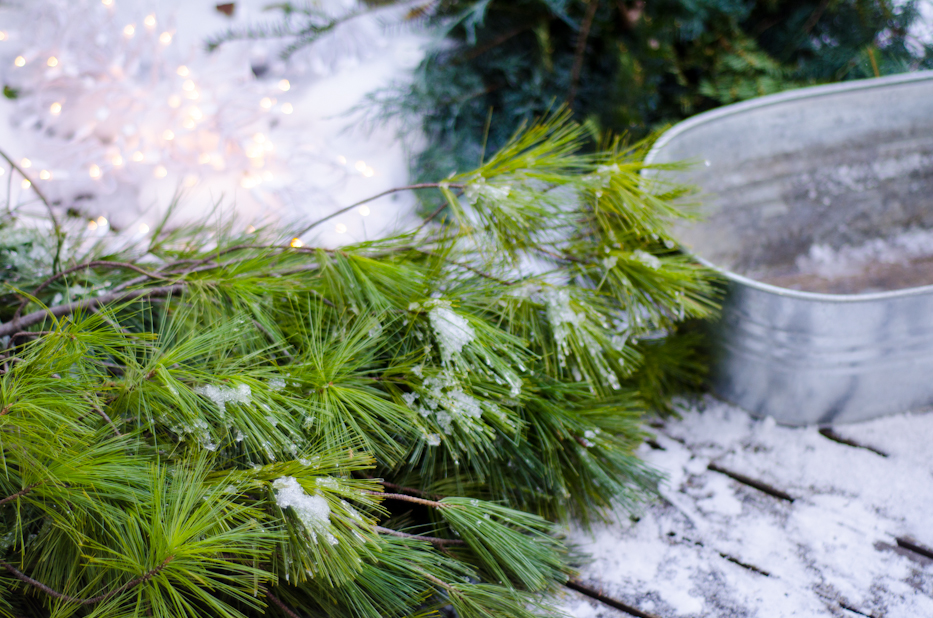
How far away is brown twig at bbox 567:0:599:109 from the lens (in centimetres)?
123

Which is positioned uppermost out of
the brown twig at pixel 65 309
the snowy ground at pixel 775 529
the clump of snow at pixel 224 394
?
the brown twig at pixel 65 309

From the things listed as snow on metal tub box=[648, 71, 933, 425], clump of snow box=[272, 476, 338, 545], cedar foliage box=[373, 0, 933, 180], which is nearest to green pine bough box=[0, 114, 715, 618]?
clump of snow box=[272, 476, 338, 545]

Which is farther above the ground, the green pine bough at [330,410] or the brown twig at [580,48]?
the brown twig at [580,48]

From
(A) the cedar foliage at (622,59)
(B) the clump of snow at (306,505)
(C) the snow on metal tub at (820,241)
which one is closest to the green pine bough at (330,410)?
(B) the clump of snow at (306,505)

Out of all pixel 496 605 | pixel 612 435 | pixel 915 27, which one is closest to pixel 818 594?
pixel 612 435

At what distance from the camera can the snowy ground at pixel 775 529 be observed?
0.72 metres

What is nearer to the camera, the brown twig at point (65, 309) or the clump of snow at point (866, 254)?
the brown twig at point (65, 309)

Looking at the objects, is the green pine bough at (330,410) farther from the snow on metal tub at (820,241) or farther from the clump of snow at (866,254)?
the clump of snow at (866,254)

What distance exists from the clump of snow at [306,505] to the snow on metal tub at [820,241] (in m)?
0.58

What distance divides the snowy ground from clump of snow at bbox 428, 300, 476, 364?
33 cm

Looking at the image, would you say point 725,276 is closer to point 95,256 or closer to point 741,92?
point 741,92

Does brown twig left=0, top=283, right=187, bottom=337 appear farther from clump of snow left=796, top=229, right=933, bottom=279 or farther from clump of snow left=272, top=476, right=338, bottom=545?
clump of snow left=796, top=229, right=933, bottom=279

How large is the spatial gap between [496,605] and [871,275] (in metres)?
1.05

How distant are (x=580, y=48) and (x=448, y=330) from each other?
86 centimetres
